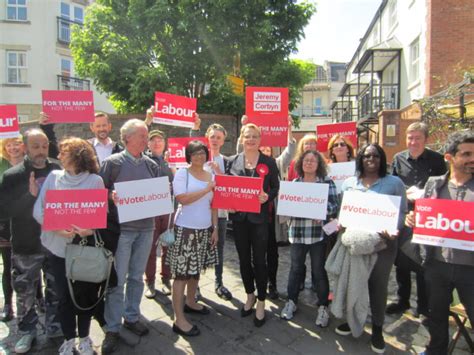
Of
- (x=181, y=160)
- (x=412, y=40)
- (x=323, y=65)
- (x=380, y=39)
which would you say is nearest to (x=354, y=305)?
(x=181, y=160)

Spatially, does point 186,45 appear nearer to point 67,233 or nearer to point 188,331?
point 67,233

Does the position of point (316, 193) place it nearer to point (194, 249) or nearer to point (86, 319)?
point (194, 249)

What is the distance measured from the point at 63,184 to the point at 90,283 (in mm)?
875

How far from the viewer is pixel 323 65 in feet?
164

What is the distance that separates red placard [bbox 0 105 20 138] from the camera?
172 inches

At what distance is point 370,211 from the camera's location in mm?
3043

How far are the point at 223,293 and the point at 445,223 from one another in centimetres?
269

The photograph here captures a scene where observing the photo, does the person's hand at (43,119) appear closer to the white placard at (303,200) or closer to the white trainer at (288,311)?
the white placard at (303,200)

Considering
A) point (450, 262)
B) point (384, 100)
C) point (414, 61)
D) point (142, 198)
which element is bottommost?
point (450, 262)

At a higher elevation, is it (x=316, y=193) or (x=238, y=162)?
(x=238, y=162)

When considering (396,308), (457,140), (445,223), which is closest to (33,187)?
(445,223)

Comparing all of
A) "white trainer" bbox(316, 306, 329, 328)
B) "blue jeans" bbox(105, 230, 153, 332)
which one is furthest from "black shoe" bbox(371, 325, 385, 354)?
"blue jeans" bbox(105, 230, 153, 332)

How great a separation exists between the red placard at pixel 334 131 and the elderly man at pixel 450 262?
8.43 ft

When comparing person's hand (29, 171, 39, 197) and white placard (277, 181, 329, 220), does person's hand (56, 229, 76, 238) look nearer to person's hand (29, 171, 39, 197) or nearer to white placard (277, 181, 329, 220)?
person's hand (29, 171, 39, 197)
